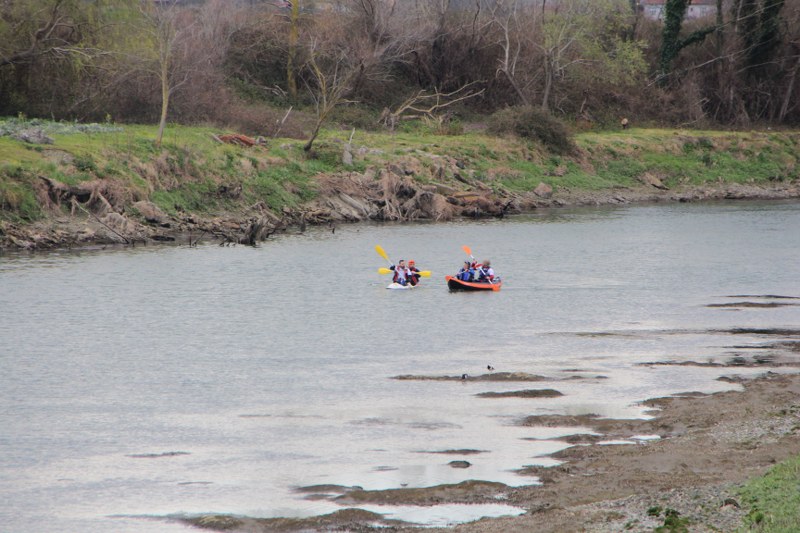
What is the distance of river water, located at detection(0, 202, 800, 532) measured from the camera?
62.1ft

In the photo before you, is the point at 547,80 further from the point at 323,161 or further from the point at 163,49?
the point at 163,49

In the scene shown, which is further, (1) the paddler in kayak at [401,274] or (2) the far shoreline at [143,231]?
(2) the far shoreline at [143,231]

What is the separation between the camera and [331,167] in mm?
67750

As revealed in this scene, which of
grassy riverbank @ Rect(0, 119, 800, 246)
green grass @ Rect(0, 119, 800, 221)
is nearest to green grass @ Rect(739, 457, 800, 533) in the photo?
grassy riverbank @ Rect(0, 119, 800, 246)

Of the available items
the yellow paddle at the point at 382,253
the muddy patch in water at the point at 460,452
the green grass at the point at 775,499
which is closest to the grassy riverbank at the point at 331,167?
the yellow paddle at the point at 382,253

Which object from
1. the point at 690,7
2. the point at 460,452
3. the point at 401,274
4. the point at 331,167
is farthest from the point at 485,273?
the point at 690,7

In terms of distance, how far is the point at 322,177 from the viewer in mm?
65875

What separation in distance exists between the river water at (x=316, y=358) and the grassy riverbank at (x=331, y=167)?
507cm

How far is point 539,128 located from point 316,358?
53286mm

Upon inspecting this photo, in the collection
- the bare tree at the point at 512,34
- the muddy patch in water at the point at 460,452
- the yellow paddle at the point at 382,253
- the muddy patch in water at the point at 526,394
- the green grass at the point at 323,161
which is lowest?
the muddy patch in water at the point at 460,452

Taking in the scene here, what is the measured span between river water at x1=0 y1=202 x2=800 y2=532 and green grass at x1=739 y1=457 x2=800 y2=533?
3549 millimetres

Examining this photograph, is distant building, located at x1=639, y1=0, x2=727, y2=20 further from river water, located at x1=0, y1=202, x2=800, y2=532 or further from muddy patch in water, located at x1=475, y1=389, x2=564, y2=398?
muddy patch in water, located at x1=475, y1=389, x2=564, y2=398

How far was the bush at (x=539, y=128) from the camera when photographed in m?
80.3

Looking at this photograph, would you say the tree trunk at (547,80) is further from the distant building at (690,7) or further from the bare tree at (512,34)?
the distant building at (690,7)
